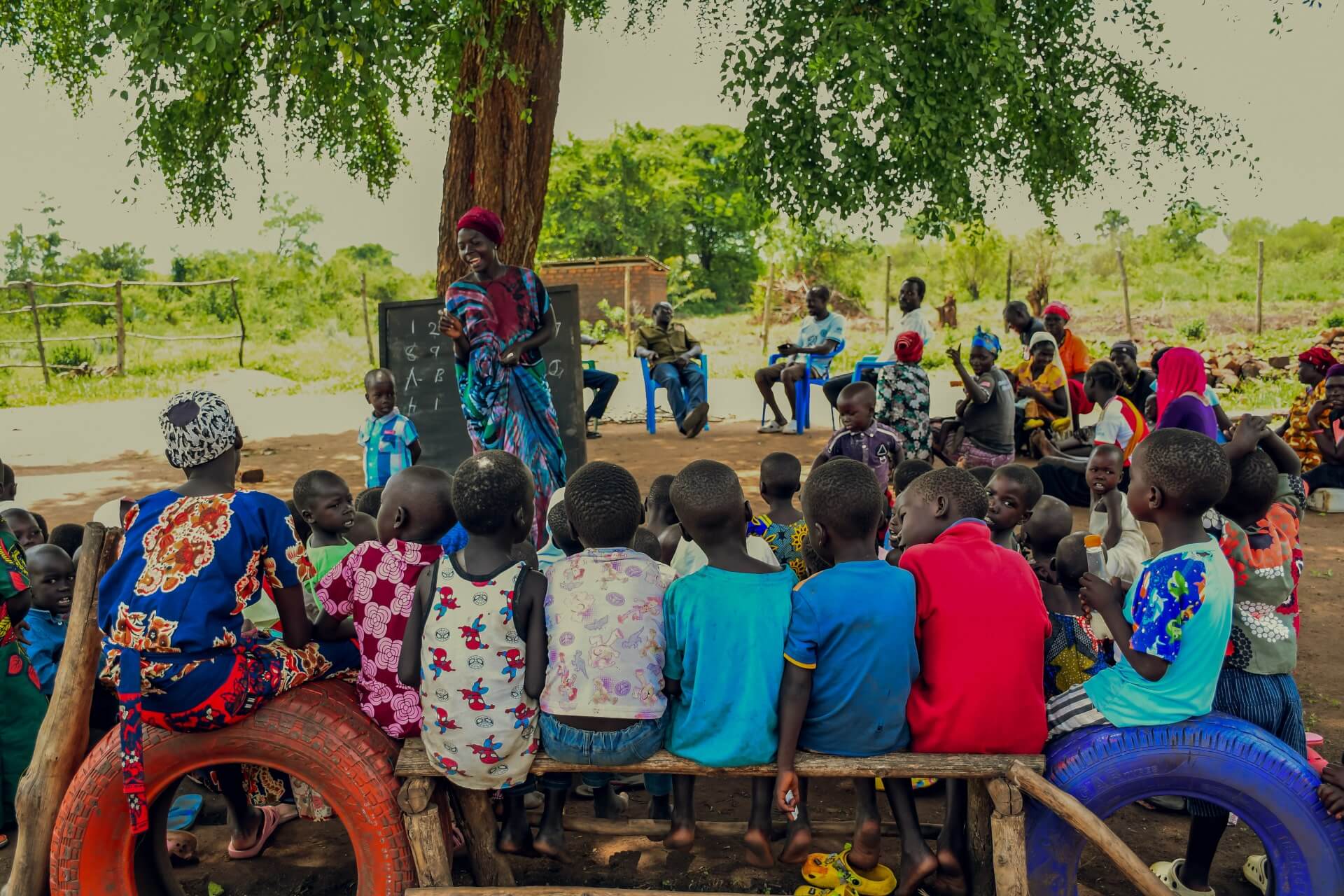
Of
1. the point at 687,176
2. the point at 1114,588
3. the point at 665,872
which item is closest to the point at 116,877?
the point at 665,872

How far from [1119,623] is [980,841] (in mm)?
689

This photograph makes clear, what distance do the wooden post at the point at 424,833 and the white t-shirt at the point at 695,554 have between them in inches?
39.0

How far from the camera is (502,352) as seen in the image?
16.8ft

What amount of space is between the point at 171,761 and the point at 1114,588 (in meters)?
2.49

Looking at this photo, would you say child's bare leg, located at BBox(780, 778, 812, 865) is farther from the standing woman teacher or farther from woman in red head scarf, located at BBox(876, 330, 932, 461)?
woman in red head scarf, located at BBox(876, 330, 932, 461)

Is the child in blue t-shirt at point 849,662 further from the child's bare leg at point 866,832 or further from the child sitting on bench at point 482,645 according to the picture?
the child sitting on bench at point 482,645

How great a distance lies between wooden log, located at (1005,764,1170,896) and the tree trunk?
19.9 ft

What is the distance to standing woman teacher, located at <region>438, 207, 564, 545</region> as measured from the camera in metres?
5.04

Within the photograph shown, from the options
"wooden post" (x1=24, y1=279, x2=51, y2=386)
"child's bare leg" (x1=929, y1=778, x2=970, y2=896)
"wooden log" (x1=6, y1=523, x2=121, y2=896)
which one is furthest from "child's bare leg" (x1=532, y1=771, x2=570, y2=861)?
"wooden post" (x1=24, y1=279, x2=51, y2=386)

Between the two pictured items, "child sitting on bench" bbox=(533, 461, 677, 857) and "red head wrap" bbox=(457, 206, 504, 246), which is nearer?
"child sitting on bench" bbox=(533, 461, 677, 857)

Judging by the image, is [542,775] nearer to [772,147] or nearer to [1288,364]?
[772,147]

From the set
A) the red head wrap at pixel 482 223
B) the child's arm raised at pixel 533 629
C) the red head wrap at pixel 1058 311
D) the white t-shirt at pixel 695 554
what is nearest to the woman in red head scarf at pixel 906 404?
the red head wrap at pixel 482 223

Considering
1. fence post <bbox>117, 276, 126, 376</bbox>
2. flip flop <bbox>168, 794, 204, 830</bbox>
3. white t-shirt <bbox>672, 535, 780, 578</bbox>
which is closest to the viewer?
white t-shirt <bbox>672, 535, 780, 578</bbox>

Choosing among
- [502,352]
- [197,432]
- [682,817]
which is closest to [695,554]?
[682,817]
